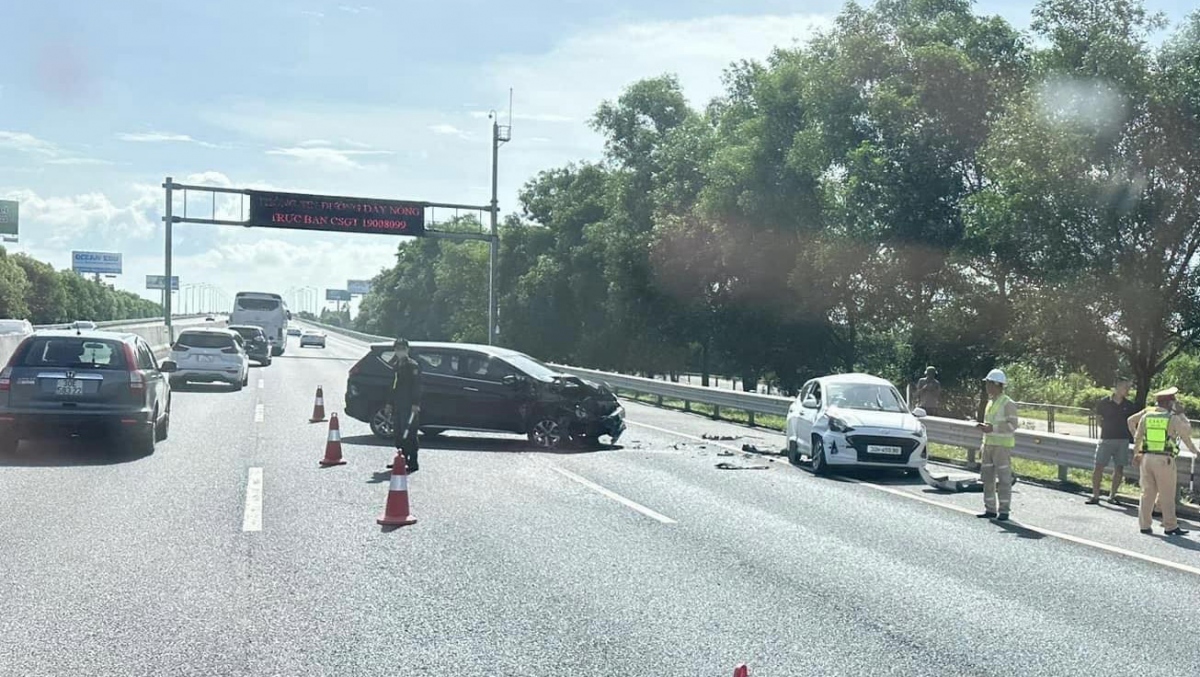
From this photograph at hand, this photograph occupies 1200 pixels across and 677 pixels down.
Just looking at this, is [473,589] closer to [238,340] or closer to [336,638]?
[336,638]

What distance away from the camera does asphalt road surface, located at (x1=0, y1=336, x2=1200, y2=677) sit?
6250mm

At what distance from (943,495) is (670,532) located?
210 inches

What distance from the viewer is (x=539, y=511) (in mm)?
11617

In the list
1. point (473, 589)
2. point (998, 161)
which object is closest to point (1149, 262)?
point (998, 161)

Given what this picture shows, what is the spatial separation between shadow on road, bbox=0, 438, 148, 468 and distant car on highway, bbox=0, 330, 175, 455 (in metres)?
0.29

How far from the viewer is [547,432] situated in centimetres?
1848

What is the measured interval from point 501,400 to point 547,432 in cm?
91

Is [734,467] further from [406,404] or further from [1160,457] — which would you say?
[1160,457]

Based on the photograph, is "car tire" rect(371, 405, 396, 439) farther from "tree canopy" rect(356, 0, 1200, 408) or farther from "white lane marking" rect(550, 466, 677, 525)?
"tree canopy" rect(356, 0, 1200, 408)

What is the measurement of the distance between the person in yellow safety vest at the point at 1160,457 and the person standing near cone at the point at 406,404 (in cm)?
837

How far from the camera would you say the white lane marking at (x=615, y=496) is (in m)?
11.5

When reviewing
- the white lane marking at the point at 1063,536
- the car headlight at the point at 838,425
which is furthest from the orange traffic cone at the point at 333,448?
the white lane marking at the point at 1063,536

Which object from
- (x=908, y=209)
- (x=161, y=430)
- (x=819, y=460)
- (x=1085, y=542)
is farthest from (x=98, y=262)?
(x=1085, y=542)

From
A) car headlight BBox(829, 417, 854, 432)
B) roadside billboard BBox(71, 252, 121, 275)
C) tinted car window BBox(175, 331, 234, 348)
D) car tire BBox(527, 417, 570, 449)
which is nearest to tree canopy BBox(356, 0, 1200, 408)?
car headlight BBox(829, 417, 854, 432)
